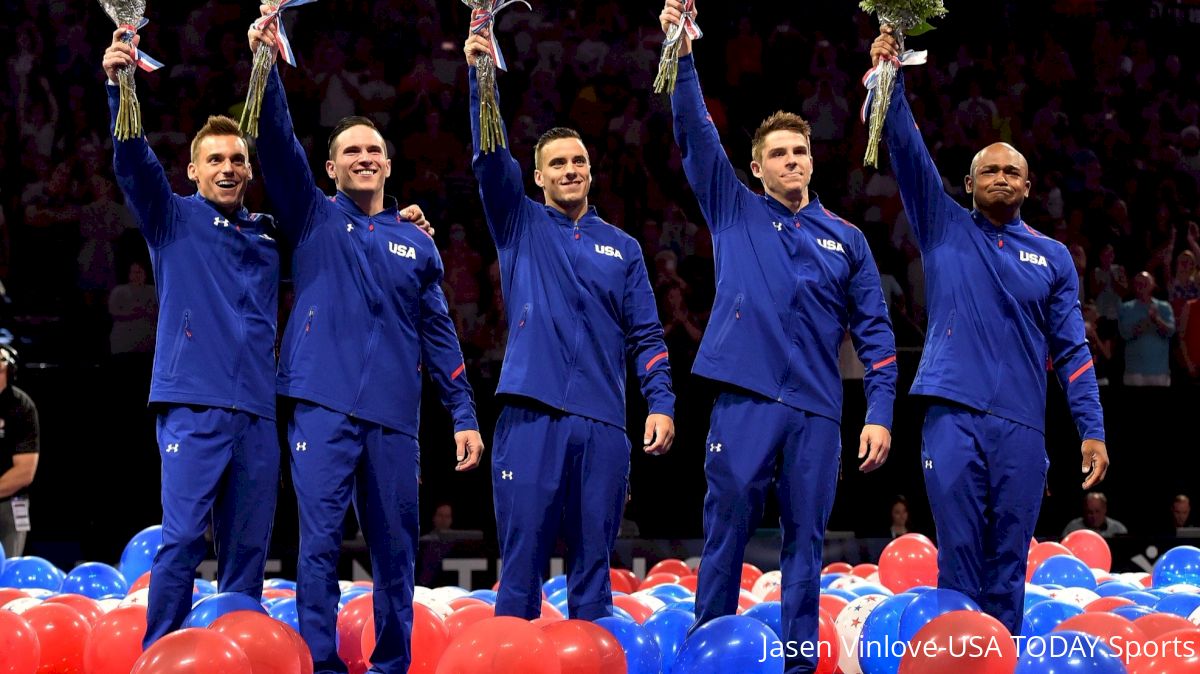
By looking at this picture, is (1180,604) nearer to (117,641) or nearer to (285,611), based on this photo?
(285,611)

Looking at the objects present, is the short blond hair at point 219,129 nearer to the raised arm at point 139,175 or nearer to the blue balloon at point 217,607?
the raised arm at point 139,175

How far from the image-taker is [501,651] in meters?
5.27

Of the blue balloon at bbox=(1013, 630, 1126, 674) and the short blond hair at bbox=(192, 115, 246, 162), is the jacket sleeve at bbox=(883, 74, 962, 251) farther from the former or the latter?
the short blond hair at bbox=(192, 115, 246, 162)

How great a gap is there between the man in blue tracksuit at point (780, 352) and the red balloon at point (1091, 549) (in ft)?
14.4

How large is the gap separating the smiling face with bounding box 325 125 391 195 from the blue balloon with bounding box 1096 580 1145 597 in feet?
15.4

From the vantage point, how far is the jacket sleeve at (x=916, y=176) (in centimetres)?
636

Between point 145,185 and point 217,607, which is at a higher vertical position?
point 145,185

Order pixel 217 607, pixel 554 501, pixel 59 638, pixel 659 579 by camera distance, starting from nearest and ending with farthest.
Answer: pixel 217 607 → pixel 554 501 → pixel 59 638 → pixel 659 579

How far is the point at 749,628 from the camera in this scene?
565 centimetres

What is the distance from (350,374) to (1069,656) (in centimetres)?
296

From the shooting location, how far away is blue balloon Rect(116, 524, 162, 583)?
8.70 meters

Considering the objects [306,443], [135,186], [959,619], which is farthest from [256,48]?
[959,619]

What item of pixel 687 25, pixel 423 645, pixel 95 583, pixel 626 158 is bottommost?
pixel 95 583

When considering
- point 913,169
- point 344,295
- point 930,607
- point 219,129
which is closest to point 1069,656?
point 930,607
